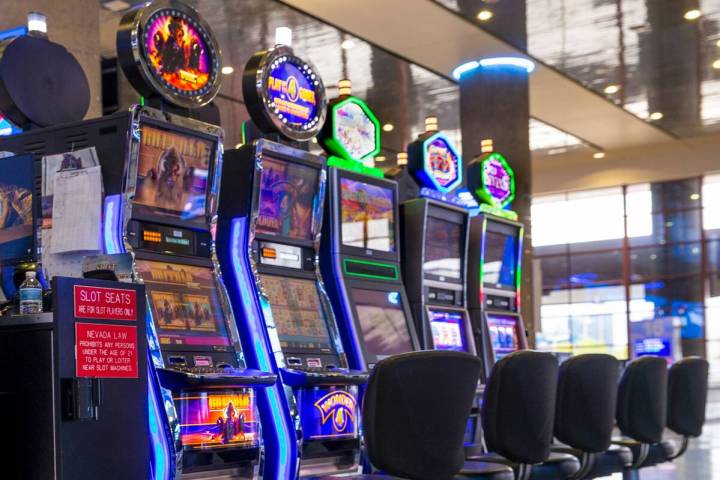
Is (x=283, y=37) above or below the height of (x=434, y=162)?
above

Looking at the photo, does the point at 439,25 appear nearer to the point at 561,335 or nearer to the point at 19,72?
the point at 19,72

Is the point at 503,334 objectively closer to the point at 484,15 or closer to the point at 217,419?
the point at 217,419

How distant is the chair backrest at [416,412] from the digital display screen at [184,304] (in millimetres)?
1028

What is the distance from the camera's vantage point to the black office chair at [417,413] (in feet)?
10.1

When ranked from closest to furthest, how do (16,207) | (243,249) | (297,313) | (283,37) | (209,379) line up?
(16,207), (209,379), (243,249), (297,313), (283,37)

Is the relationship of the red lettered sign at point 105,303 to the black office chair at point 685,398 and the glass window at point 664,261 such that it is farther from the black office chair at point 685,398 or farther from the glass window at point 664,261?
the glass window at point 664,261

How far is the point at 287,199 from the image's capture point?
4.71 meters

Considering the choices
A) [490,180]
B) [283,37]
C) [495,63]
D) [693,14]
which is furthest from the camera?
[495,63]

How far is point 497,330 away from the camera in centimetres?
665

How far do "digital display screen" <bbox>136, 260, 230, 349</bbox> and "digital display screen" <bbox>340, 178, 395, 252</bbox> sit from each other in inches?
46.0

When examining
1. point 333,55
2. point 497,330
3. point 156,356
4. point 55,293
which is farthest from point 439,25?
point 55,293

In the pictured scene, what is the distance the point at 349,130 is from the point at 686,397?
2.20 m

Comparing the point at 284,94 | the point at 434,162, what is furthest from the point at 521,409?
the point at 434,162

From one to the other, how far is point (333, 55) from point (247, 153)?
6139mm
